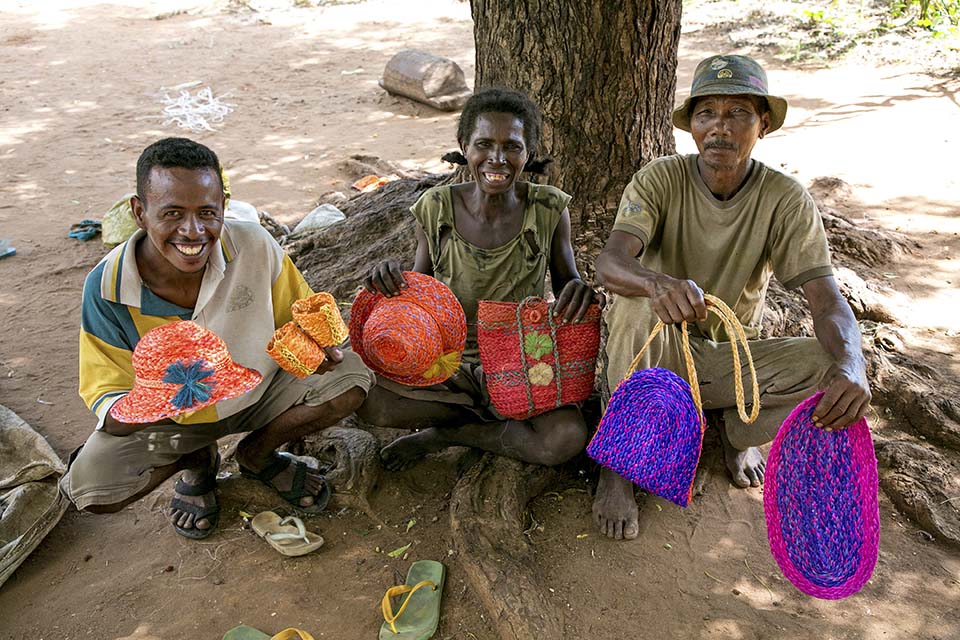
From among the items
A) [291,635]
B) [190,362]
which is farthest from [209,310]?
[291,635]

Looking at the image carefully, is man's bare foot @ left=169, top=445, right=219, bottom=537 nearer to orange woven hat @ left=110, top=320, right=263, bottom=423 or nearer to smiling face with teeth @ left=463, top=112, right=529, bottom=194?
orange woven hat @ left=110, top=320, right=263, bottom=423

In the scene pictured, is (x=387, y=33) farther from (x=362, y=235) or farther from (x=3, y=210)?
(x=362, y=235)

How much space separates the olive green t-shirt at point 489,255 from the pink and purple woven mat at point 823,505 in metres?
1.09

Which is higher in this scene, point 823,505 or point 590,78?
point 590,78

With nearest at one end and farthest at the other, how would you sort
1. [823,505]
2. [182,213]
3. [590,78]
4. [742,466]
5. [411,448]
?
[823,505] < [182,213] < [742,466] < [411,448] < [590,78]

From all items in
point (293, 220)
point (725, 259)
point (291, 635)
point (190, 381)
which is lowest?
point (293, 220)

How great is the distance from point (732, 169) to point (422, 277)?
1.07 metres

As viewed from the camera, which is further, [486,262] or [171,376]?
[486,262]

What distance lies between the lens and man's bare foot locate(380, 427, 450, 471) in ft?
8.99

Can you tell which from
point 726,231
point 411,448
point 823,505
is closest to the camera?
point 823,505

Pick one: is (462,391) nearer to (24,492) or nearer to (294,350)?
(294,350)

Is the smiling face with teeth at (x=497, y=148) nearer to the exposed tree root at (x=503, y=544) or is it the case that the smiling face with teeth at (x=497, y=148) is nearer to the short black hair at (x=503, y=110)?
the short black hair at (x=503, y=110)

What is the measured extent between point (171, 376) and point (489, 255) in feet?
3.84

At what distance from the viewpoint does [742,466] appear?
8.73ft
